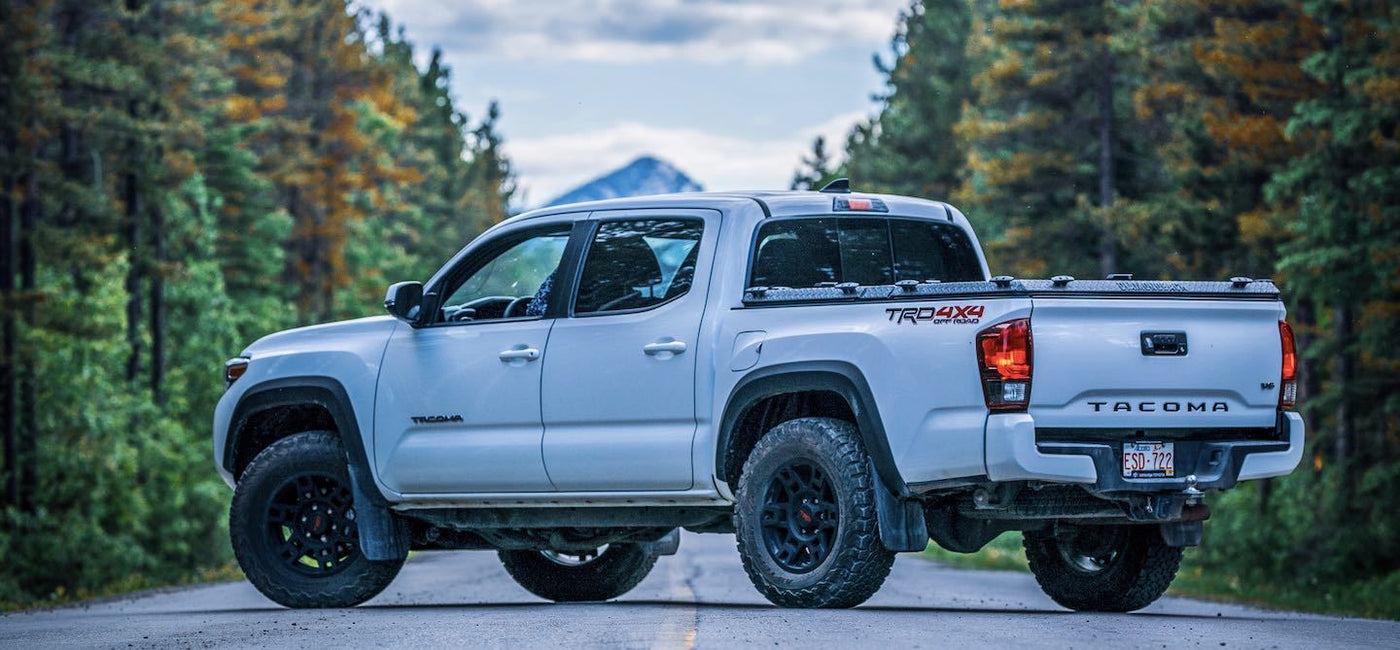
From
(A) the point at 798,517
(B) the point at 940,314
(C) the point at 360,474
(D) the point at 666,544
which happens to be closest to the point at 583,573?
(D) the point at 666,544

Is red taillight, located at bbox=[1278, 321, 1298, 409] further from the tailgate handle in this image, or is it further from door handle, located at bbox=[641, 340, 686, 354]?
door handle, located at bbox=[641, 340, 686, 354]

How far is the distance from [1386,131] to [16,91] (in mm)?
20874

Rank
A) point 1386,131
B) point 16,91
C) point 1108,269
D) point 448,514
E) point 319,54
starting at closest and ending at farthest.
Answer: point 448,514
point 1386,131
point 16,91
point 1108,269
point 319,54

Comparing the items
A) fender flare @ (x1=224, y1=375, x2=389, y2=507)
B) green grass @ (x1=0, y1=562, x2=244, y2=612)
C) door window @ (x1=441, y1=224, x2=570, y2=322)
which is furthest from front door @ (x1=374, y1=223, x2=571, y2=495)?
green grass @ (x1=0, y1=562, x2=244, y2=612)

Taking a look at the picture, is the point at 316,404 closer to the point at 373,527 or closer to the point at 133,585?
the point at 373,527

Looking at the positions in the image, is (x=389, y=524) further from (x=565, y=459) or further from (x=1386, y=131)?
(x=1386, y=131)

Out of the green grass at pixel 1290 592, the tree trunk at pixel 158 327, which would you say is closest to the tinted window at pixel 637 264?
the green grass at pixel 1290 592

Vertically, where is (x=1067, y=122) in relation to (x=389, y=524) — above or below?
above

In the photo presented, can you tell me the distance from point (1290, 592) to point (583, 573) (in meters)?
16.4

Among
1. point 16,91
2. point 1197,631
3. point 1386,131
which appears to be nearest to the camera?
point 1197,631

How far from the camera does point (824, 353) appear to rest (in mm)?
9508

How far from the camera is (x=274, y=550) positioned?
1170 centimetres

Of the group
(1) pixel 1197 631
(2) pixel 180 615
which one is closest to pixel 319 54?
(2) pixel 180 615

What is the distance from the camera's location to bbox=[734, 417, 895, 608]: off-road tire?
9.44 metres
